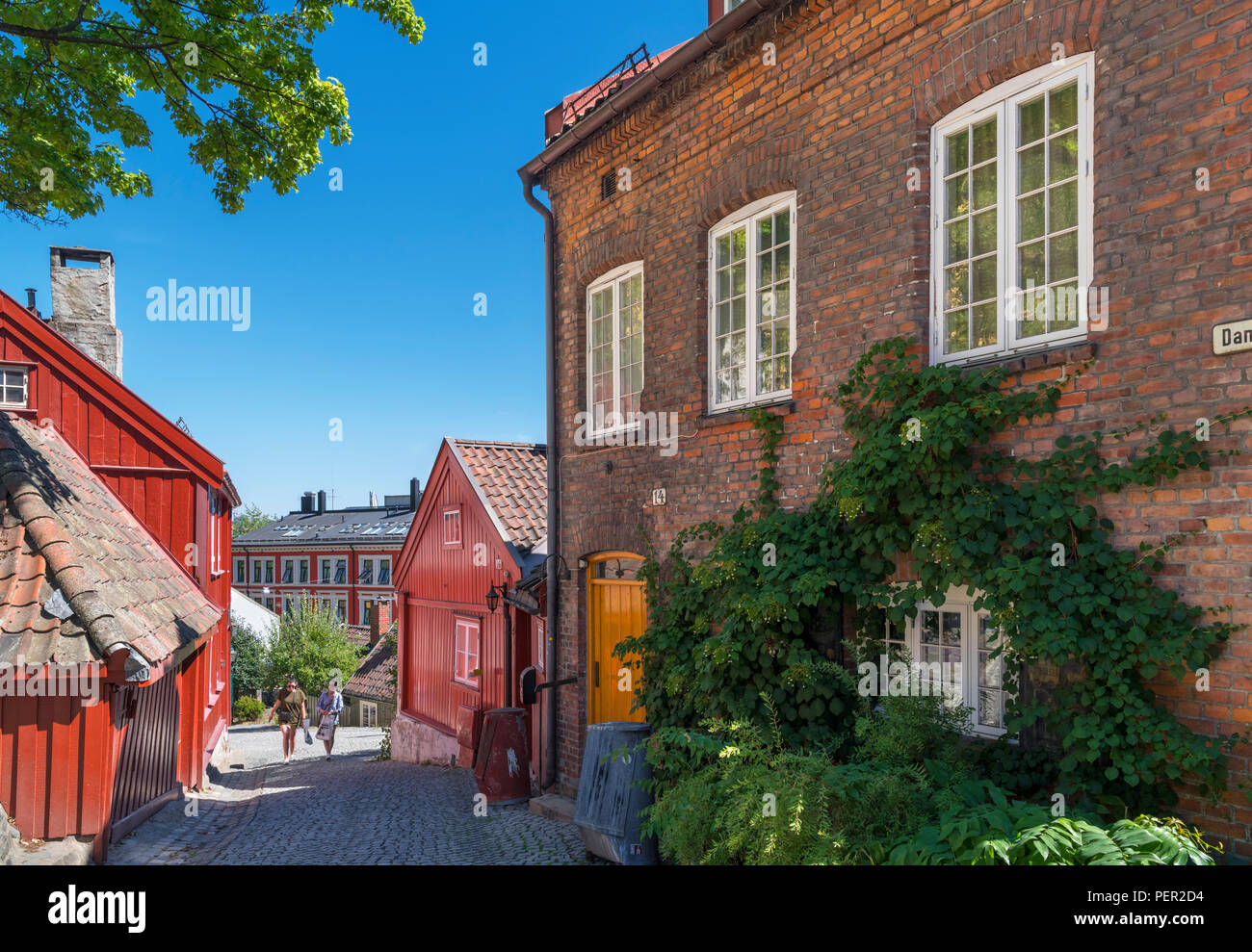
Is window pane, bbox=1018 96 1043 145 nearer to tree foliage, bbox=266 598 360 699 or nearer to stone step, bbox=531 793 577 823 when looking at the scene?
stone step, bbox=531 793 577 823

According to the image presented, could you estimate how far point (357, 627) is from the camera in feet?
151

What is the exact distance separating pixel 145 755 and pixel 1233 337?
9.75 m

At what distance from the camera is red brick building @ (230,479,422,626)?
156ft

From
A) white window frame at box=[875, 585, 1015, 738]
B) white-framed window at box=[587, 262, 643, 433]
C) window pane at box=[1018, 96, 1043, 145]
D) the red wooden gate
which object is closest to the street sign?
window pane at box=[1018, 96, 1043, 145]

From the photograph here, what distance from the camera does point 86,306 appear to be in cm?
1398

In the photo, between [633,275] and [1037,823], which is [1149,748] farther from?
[633,275]

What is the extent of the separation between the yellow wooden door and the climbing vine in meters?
1.45

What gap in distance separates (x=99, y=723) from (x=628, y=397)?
5.50 meters

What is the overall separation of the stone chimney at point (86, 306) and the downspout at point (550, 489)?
783 cm

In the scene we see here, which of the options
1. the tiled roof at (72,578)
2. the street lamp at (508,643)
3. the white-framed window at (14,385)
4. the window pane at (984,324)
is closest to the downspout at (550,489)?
the street lamp at (508,643)

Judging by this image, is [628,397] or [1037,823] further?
[628,397]

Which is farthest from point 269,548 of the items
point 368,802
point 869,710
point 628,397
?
point 869,710

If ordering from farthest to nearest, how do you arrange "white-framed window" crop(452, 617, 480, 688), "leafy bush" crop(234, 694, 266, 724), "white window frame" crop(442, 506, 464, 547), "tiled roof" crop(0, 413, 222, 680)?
"leafy bush" crop(234, 694, 266, 724), "white window frame" crop(442, 506, 464, 547), "white-framed window" crop(452, 617, 480, 688), "tiled roof" crop(0, 413, 222, 680)

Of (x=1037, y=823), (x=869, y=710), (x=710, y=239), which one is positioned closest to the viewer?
(x=1037, y=823)
